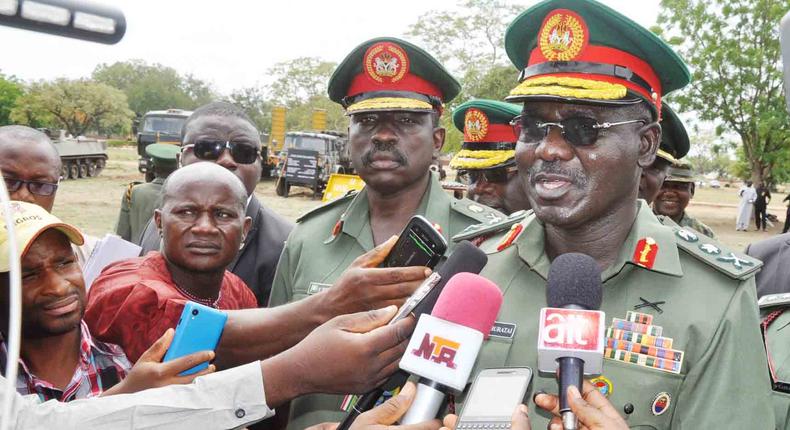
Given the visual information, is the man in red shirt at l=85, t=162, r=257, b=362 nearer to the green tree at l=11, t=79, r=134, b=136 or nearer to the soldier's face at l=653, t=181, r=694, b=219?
the soldier's face at l=653, t=181, r=694, b=219

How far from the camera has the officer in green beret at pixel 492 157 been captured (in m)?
4.64

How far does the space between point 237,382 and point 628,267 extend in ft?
4.10

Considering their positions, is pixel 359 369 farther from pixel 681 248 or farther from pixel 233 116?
pixel 233 116

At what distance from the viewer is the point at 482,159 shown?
15.3 ft

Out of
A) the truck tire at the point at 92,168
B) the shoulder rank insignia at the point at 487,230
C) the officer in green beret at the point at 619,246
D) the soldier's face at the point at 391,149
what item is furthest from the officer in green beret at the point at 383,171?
the truck tire at the point at 92,168

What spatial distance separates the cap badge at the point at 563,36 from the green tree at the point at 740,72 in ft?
74.1

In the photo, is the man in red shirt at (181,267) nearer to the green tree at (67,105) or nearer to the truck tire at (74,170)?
the truck tire at (74,170)

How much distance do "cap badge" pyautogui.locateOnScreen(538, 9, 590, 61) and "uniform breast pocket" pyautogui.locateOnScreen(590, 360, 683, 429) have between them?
1.01 metres

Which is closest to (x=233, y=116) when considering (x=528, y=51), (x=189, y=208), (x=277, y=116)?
(x=189, y=208)

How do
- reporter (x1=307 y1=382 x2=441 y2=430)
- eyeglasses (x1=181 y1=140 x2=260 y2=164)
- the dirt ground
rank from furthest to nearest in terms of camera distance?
the dirt ground, eyeglasses (x1=181 y1=140 x2=260 y2=164), reporter (x1=307 y1=382 x2=441 y2=430)

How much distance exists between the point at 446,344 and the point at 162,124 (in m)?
25.2

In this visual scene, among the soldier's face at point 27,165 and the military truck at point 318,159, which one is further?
the military truck at point 318,159

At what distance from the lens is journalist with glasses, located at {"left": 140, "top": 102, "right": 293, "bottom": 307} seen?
12.6ft

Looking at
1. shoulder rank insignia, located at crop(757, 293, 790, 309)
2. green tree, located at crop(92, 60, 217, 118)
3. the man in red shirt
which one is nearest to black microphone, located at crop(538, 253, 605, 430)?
shoulder rank insignia, located at crop(757, 293, 790, 309)
